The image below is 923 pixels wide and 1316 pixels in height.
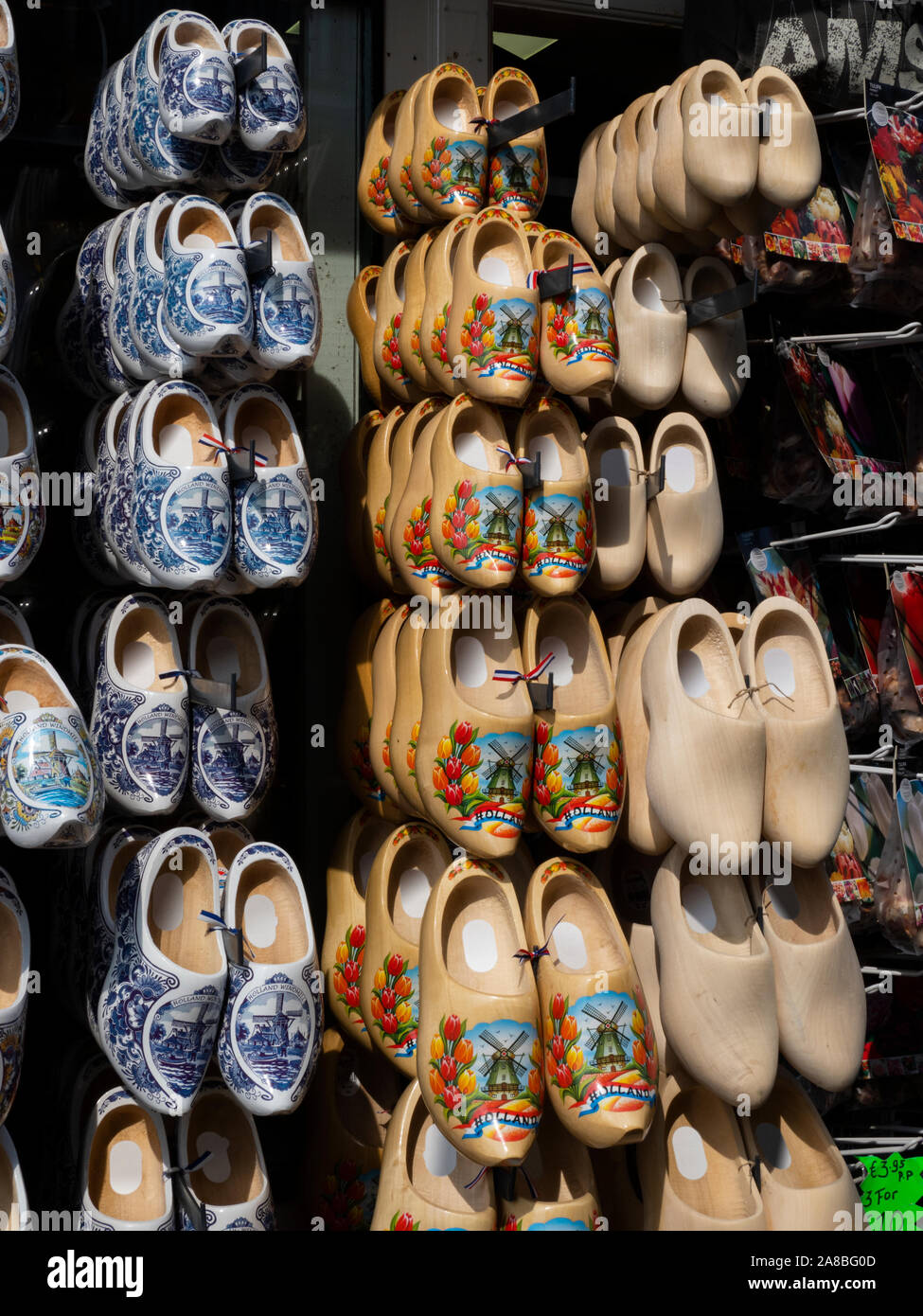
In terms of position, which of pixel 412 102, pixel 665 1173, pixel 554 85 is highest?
pixel 554 85

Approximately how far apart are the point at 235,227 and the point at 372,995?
114 cm

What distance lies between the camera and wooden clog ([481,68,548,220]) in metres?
2.29

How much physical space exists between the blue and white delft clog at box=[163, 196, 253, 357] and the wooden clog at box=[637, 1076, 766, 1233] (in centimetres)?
122

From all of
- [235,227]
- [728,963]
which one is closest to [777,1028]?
[728,963]

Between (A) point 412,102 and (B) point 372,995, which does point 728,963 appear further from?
(A) point 412,102

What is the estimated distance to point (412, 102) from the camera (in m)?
2.34

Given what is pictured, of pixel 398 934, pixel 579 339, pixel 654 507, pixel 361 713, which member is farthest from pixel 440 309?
pixel 398 934

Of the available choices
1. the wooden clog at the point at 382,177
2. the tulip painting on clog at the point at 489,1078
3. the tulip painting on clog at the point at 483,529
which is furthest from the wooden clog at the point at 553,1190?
the wooden clog at the point at 382,177

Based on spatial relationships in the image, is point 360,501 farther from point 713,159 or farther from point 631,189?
point 713,159

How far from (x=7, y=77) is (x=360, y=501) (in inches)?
35.0

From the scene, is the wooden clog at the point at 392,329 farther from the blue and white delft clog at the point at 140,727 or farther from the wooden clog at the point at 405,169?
the blue and white delft clog at the point at 140,727

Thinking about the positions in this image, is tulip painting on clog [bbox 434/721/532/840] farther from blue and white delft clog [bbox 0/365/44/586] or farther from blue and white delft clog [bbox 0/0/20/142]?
blue and white delft clog [bbox 0/0/20/142]

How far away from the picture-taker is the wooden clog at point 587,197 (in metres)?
2.46

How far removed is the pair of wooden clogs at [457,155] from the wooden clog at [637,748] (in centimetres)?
69
